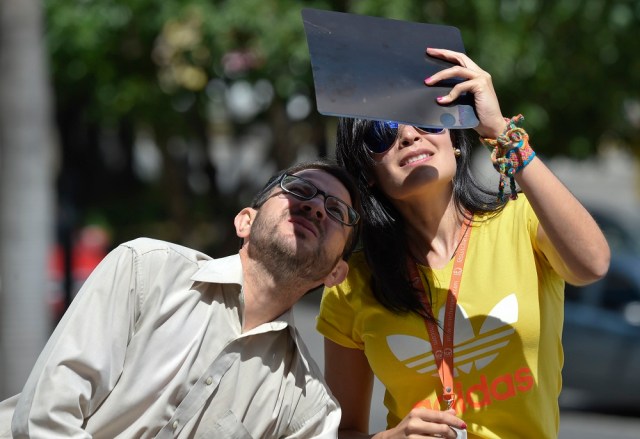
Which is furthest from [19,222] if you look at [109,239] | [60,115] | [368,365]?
→ [60,115]

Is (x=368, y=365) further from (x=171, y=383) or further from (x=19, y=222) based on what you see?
(x=19, y=222)

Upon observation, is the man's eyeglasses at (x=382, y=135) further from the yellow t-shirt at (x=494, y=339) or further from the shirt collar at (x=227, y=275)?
the shirt collar at (x=227, y=275)

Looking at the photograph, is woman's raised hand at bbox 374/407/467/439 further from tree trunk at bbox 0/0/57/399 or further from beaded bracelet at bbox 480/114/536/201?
tree trunk at bbox 0/0/57/399

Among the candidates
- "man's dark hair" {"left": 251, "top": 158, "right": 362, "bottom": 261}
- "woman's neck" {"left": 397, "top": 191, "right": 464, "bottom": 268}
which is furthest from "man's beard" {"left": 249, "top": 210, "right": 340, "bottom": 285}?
"woman's neck" {"left": 397, "top": 191, "right": 464, "bottom": 268}

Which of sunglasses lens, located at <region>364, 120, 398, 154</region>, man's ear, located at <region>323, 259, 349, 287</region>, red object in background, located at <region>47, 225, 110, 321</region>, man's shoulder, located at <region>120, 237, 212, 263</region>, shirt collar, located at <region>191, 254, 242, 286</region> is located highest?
sunglasses lens, located at <region>364, 120, 398, 154</region>

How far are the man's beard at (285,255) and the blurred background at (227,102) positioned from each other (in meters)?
4.02

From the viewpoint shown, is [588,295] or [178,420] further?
[588,295]

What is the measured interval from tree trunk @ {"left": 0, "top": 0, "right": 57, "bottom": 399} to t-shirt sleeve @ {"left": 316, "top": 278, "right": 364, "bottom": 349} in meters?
3.82

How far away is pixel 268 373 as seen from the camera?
2773mm

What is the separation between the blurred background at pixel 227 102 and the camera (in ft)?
21.6

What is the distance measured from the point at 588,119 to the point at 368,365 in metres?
12.4

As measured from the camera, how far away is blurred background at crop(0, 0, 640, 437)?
659 centimetres

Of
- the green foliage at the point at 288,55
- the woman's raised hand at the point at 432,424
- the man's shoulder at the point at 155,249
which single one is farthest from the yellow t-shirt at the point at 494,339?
the green foliage at the point at 288,55

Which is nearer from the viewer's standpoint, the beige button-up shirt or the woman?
the beige button-up shirt
